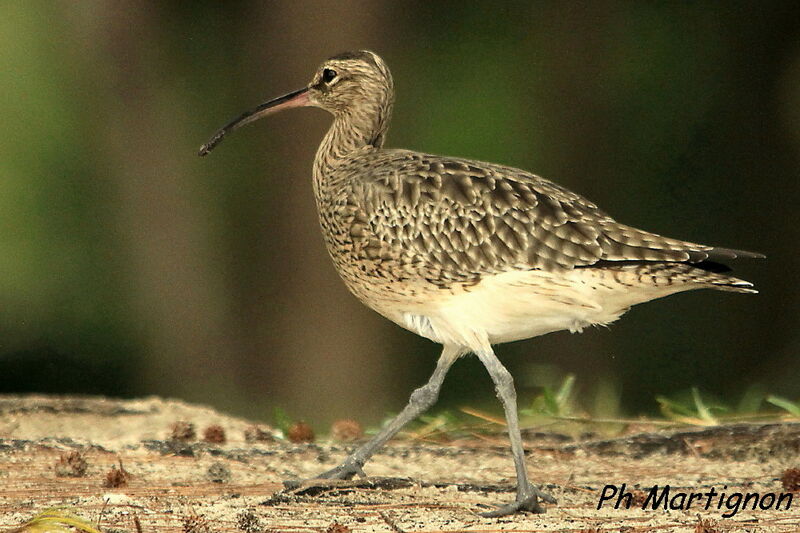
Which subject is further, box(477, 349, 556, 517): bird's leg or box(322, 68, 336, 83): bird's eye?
box(322, 68, 336, 83): bird's eye

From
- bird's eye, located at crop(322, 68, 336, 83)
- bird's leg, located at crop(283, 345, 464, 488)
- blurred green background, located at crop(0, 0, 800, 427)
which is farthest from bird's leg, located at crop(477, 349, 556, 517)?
blurred green background, located at crop(0, 0, 800, 427)

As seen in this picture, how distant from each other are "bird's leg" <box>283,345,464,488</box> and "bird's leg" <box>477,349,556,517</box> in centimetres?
33

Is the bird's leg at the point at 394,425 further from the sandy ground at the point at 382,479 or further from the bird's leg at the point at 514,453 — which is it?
the bird's leg at the point at 514,453

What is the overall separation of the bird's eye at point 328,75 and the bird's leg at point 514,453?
2206 millimetres

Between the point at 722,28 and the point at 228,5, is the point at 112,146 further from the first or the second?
the point at 722,28

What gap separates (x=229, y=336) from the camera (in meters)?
16.3

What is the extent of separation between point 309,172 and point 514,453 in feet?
26.0

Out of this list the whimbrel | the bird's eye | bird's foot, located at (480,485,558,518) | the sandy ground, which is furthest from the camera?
the bird's eye

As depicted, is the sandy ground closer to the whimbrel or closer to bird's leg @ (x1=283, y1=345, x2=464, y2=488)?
bird's leg @ (x1=283, y1=345, x2=464, y2=488)

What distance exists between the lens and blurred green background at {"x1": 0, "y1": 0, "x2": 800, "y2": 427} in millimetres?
14914

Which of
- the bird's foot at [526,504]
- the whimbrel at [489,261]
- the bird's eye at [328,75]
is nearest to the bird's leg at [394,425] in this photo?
the whimbrel at [489,261]

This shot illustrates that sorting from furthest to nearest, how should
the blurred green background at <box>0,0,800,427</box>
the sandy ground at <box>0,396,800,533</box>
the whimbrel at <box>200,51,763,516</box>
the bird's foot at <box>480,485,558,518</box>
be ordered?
the blurred green background at <box>0,0,800,427</box> → the whimbrel at <box>200,51,763,516</box> → the bird's foot at <box>480,485,558,518</box> → the sandy ground at <box>0,396,800,533</box>

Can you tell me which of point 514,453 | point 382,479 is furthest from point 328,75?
point 514,453

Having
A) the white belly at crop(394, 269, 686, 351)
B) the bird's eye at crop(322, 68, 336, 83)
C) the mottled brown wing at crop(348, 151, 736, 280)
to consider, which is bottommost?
the white belly at crop(394, 269, 686, 351)
